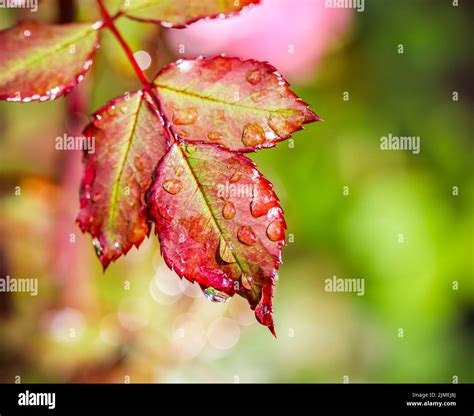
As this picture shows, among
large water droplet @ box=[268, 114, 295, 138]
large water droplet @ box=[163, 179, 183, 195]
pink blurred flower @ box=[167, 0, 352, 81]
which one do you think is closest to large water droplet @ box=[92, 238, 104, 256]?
large water droplet @ box=[163, 179, 183, 195]

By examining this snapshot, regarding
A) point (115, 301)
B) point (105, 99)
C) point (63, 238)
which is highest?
point (105, 99)

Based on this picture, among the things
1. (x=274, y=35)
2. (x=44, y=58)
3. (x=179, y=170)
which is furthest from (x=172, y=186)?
(x=274, y=35)

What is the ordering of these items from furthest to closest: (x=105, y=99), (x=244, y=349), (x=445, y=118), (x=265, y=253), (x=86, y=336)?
(x=445, y=118)
(x=244, y=349)
(x=105, y=99)
(x=86, y=336)
(x=265, y=253)

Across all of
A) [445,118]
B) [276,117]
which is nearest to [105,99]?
[276,117]

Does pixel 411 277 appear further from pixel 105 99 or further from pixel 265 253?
pixel 265 253

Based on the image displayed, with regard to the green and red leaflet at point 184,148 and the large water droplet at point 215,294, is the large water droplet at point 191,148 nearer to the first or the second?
the green and red leaflet at point 184,148

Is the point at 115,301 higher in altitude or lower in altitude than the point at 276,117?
lower
